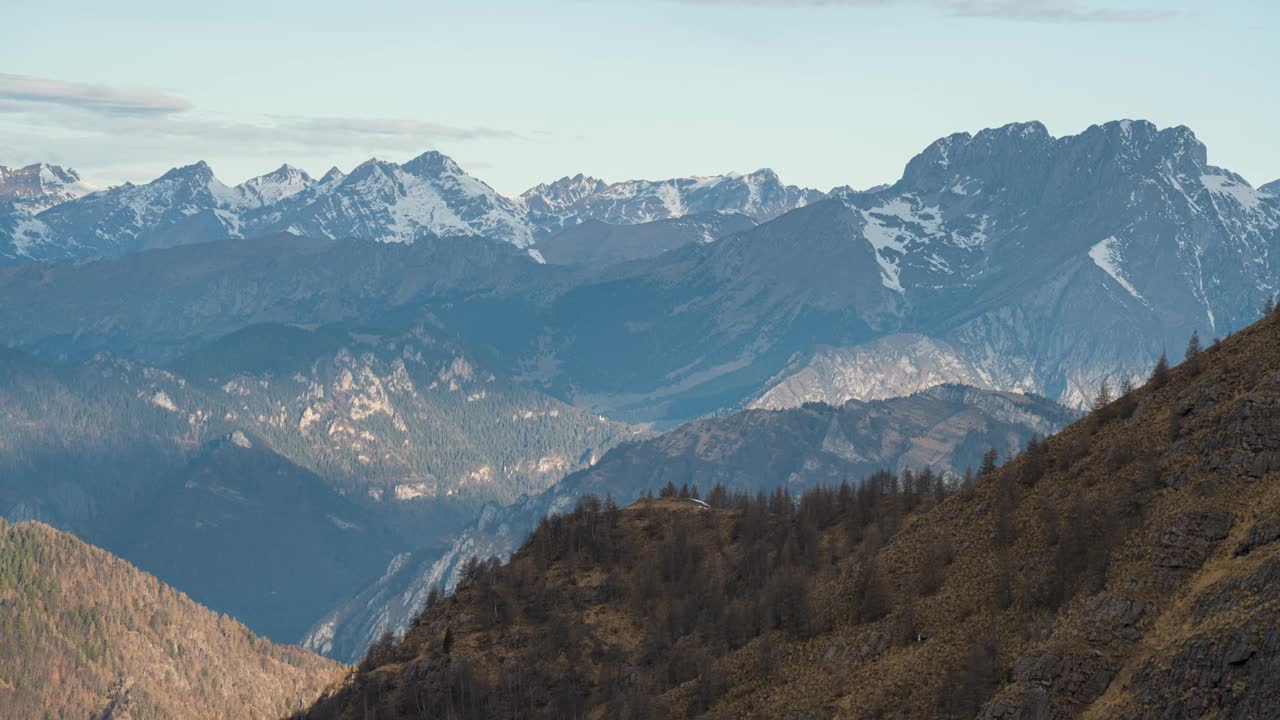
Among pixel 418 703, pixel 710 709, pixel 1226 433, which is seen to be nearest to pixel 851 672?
pixel 710 709

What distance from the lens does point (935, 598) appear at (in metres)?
115

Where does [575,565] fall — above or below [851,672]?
below

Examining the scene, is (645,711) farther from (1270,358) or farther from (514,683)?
(1270,358)

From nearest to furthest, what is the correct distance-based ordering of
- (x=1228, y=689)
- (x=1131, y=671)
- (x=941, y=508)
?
(x=1228, y=689), (x=1131, y=671), (x=941, y=508)

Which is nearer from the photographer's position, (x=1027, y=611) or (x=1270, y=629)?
(x=1270, y=629)

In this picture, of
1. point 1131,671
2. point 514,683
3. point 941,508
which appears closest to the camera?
point 1131,671

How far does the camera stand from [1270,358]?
11500 centimetres

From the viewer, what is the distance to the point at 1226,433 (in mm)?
107125

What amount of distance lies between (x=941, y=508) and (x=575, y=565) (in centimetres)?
6008

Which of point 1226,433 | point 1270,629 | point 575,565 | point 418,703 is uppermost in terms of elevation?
point 1226,433

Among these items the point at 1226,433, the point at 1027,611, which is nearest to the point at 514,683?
the point at 1027,611

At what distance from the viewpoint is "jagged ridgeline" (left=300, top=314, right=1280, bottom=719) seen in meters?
88.4

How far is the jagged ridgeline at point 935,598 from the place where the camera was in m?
88.4

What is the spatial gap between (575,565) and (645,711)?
55.0 meters
